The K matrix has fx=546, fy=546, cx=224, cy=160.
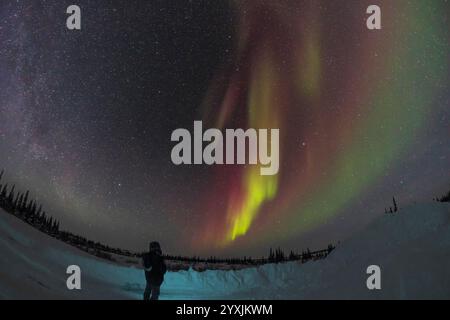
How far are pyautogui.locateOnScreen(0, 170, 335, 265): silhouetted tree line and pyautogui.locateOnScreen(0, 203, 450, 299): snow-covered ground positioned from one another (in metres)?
0.06

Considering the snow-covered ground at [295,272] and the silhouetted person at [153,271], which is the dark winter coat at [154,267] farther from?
the snow-covered ground at [295,272]

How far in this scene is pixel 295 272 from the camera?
4.64 meters

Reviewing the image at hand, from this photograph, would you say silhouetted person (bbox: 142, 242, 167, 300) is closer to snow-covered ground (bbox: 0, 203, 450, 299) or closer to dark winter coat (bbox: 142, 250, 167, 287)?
dark winter coat (bbox: 142, 250, 167, 287)

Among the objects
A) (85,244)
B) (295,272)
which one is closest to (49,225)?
(85,244)

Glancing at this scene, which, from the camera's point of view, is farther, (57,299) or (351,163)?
(351,163)

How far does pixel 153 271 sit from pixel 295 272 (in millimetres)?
1204

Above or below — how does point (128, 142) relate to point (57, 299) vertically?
above

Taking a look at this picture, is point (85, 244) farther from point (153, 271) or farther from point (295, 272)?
point (295, 272)

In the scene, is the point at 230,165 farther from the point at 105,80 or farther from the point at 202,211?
the point at 105,80
